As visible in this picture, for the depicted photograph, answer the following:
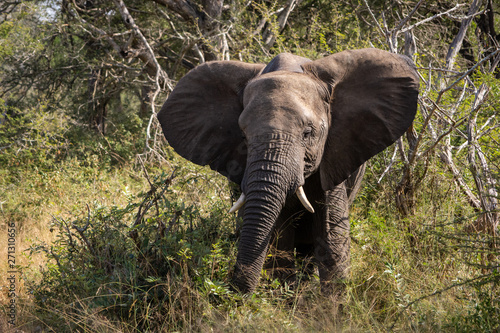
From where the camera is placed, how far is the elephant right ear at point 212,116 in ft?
14.2

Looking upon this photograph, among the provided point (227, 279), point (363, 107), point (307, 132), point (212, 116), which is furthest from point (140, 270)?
point (363, 107)

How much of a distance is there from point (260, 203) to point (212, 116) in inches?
46.4

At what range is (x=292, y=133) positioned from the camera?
3678mm

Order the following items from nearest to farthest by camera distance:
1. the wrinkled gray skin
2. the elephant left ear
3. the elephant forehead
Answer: the wrinkled gray skin, the elephant forehead, the elephant left ear

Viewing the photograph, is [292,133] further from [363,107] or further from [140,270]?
[140,270]

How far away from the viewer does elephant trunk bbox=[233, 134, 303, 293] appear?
3.55 metres

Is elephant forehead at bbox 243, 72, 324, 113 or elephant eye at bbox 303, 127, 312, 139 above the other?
elephant forehead at bbox 243, 72, 324, 113

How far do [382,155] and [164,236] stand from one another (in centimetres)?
251

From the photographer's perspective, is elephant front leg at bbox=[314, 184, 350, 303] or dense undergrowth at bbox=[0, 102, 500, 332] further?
elephant front leg at bbox=[314, 184, 350, 303]

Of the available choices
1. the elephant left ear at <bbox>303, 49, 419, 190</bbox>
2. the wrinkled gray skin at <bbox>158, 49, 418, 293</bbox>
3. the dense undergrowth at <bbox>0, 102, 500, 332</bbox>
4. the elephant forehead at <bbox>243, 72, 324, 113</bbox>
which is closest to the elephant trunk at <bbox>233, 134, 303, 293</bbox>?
the wrinkled gray skin at <bbox>158, 49, 418, 293</bbox>

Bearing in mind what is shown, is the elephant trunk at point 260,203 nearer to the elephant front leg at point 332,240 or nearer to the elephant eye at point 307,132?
the elephant eye at point 307,132

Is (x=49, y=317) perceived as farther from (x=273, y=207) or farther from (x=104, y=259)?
(x=273, y=207)

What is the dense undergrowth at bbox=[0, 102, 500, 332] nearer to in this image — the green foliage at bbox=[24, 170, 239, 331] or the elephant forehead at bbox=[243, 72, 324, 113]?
the green foliage at bbox=[24, 170, 239, 331]

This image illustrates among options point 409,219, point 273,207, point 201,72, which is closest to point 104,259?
point 273,207
